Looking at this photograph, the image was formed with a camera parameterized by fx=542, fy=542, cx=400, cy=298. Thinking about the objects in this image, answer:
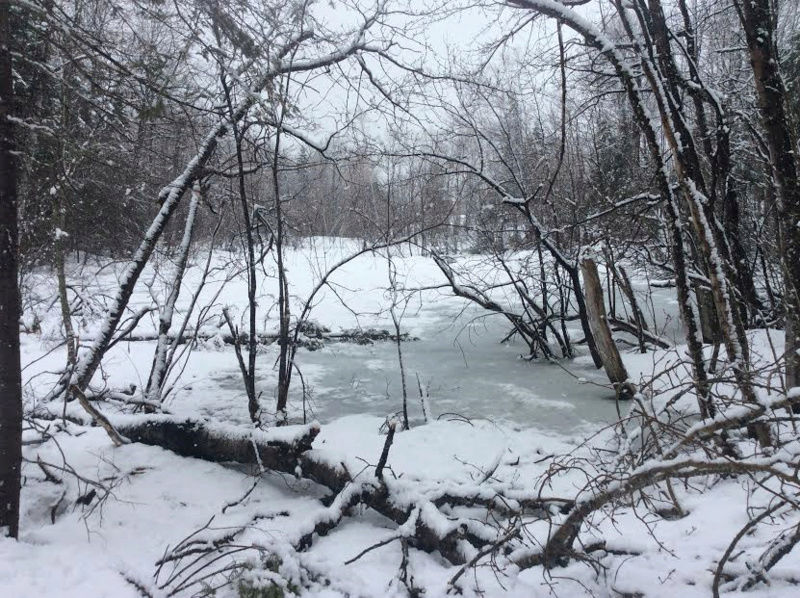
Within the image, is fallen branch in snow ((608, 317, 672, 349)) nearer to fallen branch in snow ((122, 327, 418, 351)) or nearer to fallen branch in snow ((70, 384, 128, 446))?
fallen branch in snow ((122, 327, 418, 351))

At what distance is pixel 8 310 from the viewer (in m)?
→ 2.85

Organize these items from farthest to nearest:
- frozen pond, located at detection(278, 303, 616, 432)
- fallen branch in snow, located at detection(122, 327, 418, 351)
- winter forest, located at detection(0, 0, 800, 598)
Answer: fallen branch in snow, located at detection(122, 327, 418, 351) → frozen pond, located at detection(278, 303, 616, 432) → winter forest, located at detection(0, 0, 800, 598)

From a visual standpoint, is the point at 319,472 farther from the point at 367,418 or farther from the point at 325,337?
the point at 325,337

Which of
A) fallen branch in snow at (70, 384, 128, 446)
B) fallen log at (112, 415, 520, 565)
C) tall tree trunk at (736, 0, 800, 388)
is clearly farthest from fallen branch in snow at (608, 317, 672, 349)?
fallen branch in snow at (70, 384, 128, 446)

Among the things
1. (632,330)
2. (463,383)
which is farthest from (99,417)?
(632,330)

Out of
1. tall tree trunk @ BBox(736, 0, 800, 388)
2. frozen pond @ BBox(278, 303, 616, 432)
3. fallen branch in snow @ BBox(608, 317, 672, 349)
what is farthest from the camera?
fallen branch in snow @ BBox(608, 317, 672, 349)

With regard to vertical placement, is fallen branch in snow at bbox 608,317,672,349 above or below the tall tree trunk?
below

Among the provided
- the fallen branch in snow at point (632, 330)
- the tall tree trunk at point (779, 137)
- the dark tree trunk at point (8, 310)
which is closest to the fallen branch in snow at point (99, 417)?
the dark tree trunk at point (8, 310)

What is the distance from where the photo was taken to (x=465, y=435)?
5.23 m

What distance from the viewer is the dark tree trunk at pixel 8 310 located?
2.81 m

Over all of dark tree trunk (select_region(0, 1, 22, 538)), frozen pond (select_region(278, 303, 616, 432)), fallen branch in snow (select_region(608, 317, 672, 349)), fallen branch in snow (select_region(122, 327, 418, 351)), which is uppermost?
dark tree trunk (select_region(0, 1, 22, 538))

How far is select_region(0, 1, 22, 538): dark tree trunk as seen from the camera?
281 cm

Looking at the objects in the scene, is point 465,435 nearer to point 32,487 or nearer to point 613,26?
point 32,487

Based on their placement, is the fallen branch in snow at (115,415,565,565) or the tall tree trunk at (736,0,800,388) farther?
the tall tree trunk at (736,0,800,388)
